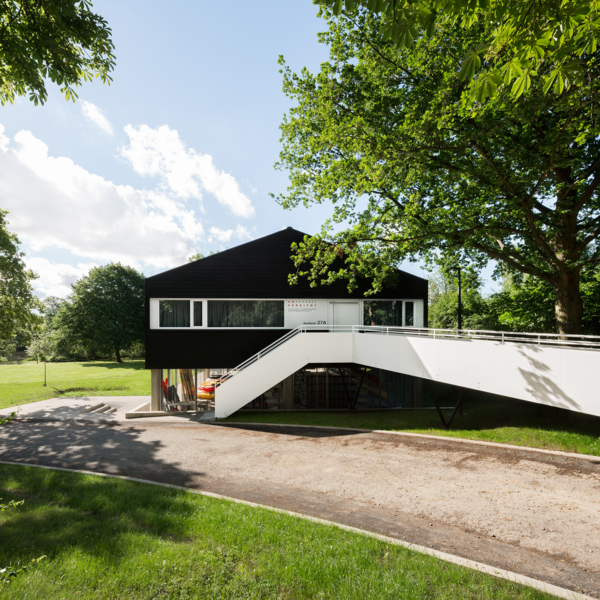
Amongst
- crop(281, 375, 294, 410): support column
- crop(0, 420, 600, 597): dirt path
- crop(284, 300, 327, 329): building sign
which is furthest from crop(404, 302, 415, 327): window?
crop(0, 420, 600, 597): dirt path

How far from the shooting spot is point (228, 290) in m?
17.3

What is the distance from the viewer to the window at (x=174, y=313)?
17.1 meters

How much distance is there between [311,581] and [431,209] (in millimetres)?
13842

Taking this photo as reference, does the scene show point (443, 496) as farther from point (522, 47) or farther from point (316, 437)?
point (522, 47)

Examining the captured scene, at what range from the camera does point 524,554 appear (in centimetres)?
545

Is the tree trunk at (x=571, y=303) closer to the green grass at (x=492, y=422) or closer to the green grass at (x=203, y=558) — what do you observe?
the green grass at (x=492, y=422)

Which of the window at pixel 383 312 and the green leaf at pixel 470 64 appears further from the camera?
the window at pixel 383 312

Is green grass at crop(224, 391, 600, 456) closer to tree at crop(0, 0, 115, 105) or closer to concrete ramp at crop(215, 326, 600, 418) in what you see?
concrete ramp at crop(215, 326, 600, 418)

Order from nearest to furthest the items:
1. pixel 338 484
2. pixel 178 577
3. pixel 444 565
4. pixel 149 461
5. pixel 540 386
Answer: pixel 178 577 < pixel 444 565 < pixel 338 484 < pixel 540 386 < pixel 149 461

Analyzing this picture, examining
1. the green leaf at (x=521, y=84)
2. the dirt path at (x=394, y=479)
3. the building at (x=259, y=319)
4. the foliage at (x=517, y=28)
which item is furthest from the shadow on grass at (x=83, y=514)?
the building at (x=259, y=319)

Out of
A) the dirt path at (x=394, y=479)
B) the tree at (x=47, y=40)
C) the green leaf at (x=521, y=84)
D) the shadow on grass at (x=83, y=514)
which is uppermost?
the tree at (x=47, y=40)

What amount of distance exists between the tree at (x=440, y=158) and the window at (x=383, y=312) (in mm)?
3281

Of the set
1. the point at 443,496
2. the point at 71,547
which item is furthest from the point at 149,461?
the point at 443,496

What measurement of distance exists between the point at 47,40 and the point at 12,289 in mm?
20162
